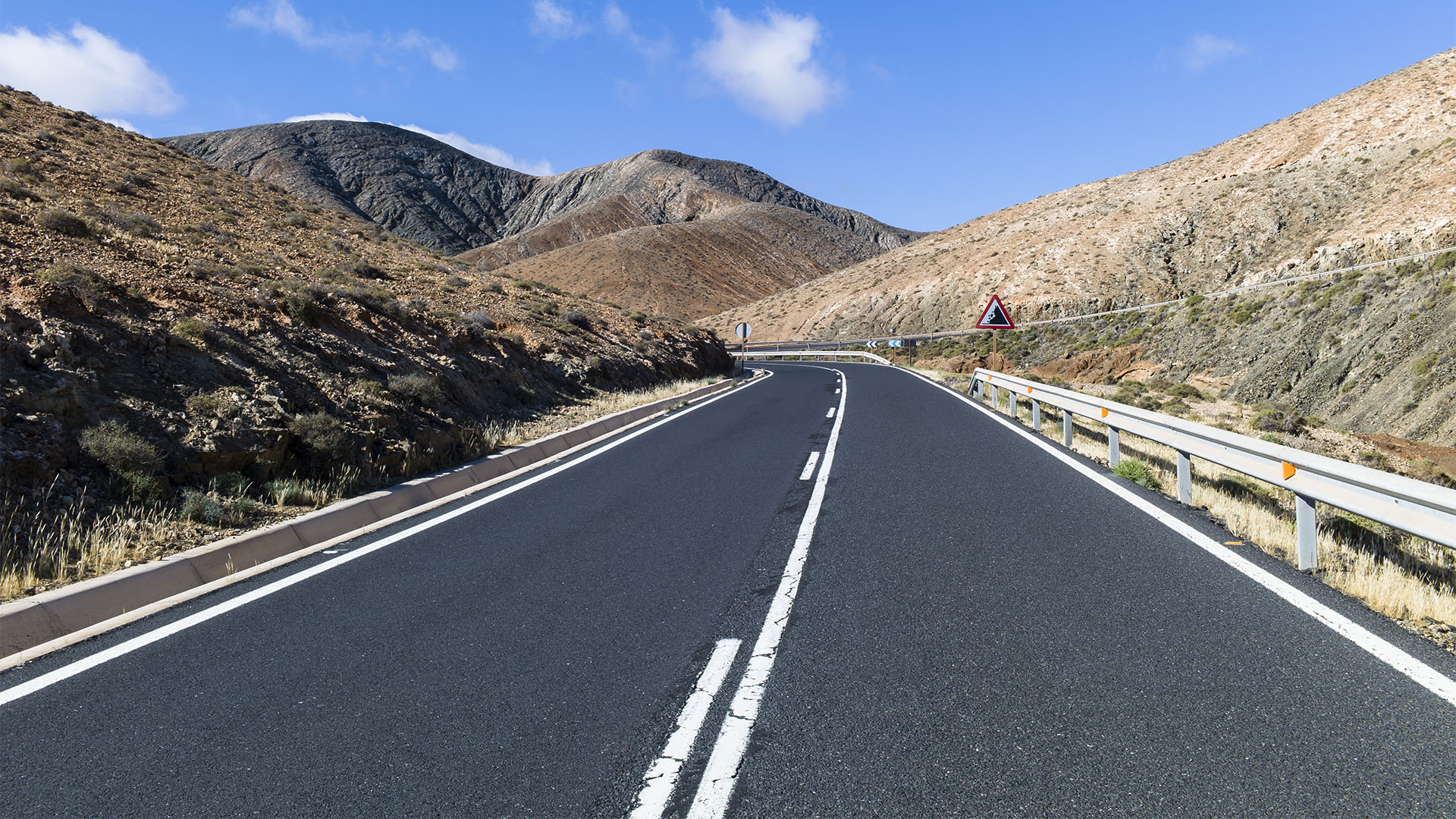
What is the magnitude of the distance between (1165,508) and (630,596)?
4.97 meters

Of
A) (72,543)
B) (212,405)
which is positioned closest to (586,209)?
(212,405)

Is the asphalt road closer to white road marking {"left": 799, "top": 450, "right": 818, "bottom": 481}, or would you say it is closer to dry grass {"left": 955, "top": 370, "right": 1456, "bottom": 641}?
dry grass {"left": 955, "top": 370, "right": 1456, "bottom": 641}

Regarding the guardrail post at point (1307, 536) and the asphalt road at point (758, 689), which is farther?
the guardrail post at point (1307, 536)

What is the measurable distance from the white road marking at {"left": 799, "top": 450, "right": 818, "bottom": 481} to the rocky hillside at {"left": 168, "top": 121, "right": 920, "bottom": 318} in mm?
83122

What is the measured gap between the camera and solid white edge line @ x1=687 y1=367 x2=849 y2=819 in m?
2.90


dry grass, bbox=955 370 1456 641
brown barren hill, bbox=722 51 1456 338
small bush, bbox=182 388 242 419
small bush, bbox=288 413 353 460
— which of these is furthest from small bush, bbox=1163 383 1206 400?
small bush, bbox=182 388 242 419

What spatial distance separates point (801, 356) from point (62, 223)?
5253 cm

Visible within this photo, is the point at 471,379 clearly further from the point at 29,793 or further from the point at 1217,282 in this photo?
the point at 1217,282

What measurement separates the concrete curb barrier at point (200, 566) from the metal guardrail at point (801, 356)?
141 ft

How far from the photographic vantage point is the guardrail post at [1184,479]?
25.0ft

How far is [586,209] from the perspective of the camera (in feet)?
424

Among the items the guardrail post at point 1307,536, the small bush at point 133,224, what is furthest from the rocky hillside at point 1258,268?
the small bush at point 133,224

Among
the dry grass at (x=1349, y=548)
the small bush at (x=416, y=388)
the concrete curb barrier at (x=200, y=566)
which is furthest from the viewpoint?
the small bush at (x=416, y=388)

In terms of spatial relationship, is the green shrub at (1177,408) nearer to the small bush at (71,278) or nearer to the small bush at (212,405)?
the small bush at (212,405)
